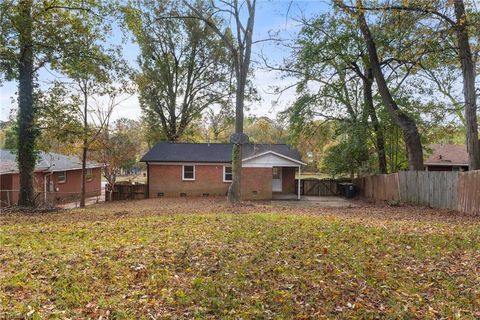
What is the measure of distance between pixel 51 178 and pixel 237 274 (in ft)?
80.9

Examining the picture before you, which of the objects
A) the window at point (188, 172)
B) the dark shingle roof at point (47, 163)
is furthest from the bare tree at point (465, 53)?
the dark shingle roof at point (47, 163)

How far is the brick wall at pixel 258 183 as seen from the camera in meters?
22.5

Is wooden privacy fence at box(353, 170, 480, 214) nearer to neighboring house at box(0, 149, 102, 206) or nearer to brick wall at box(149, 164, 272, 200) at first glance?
brick wall at box(149, 164, 272, 200)

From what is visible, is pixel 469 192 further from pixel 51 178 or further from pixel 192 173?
pixel 51 178

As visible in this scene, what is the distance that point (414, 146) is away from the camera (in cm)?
1670

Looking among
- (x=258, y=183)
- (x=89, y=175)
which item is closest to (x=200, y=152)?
(x=258, y=183)

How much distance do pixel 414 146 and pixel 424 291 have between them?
44.7ft

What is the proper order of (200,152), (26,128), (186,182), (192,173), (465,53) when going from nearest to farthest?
(465,53) → (26,128) → (186,182) → (192,173) → (200,152)

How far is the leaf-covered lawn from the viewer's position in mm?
4023

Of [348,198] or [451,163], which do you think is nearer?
[348,198]

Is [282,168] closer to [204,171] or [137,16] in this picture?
[204,171]

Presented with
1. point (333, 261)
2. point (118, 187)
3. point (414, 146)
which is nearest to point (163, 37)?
point (118, 187)

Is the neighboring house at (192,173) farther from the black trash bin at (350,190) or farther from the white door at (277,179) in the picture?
the black trash bin at (350,190)

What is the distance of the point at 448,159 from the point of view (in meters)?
31.9
